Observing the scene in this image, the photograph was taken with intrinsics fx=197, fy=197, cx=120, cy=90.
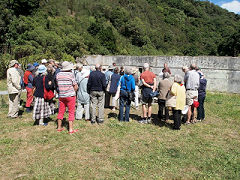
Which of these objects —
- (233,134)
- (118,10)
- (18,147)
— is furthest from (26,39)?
(118,10)

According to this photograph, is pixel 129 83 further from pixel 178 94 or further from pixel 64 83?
pixel 64 83

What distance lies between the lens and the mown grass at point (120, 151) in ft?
12.0

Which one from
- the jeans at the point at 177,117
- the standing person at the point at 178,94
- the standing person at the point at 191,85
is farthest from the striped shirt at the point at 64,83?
the standing person at the point at 191,85

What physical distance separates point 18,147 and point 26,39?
72.5ft

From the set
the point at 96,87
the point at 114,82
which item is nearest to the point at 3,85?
the point at 114,82

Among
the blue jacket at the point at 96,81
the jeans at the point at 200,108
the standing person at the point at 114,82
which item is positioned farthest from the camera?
the standing person at the point at 114,82

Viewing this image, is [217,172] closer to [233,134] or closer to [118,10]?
[233,134]

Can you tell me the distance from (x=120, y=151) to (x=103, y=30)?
111 feet

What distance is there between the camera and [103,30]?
36.0m

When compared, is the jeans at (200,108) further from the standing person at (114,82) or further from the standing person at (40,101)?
the standing person at (40,101)

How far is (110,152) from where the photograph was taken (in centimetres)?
446

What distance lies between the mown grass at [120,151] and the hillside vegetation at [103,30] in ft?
37.8

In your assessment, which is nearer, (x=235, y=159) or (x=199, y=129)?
(x=235, y=159)

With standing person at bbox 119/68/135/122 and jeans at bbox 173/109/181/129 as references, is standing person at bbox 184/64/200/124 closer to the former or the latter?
jeans at bbox 173/109/181/129
